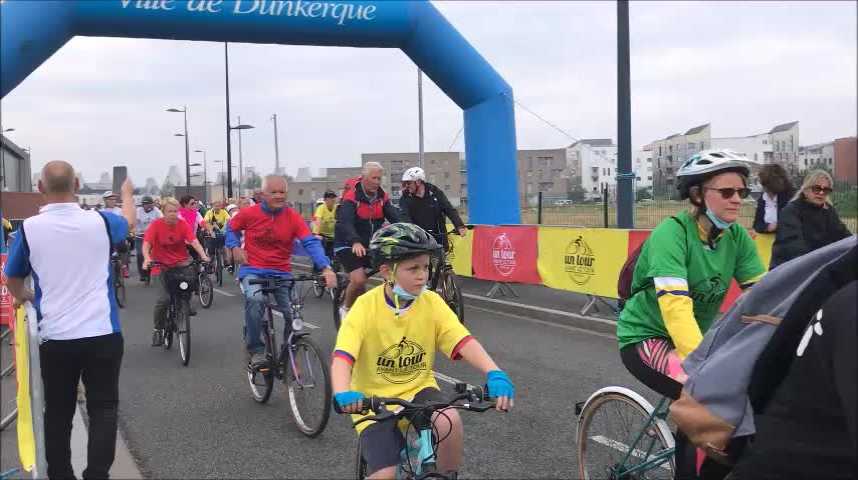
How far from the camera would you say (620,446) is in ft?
11.5

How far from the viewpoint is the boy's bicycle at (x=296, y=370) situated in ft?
17.0

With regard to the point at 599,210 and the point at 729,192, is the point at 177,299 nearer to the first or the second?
the point at 729,192

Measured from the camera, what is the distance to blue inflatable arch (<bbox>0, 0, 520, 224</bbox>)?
10062 mm

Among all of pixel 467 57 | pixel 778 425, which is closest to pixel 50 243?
pixel 778 425

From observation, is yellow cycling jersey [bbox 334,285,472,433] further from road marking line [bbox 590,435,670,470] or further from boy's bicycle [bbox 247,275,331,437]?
boy's bicycle [bbox 247,275,331,437]

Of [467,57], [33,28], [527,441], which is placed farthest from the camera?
[467,57]

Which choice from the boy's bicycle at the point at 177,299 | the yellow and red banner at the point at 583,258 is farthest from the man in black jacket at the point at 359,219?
the yellow and red banner at the point at 583,258

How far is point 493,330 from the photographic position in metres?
9.09

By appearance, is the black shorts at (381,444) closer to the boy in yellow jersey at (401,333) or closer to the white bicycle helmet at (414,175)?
the boy in yellow jersey at (401,333)

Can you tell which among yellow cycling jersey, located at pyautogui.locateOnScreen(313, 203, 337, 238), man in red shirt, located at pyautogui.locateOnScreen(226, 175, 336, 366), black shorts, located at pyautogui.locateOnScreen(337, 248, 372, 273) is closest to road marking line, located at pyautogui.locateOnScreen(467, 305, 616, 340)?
black shorts, located at pyautogui.locateOnScreen(337, 248, 372, 273)

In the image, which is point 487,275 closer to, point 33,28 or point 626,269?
point 33,28

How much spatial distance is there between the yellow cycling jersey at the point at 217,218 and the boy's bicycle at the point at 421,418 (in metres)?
15.2

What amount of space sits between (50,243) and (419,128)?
21.0 m

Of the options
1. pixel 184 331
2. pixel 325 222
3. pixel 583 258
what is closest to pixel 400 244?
pixel 184 331
